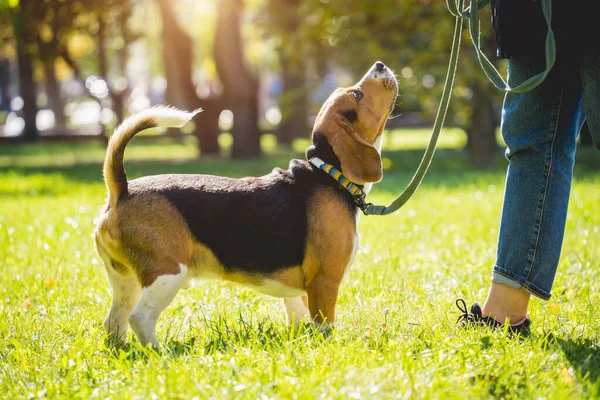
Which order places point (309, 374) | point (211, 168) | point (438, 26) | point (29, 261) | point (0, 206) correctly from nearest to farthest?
point (309, 374)
point (29, 261)
point (0, 206)
point (438, 26)
point (211, 168)

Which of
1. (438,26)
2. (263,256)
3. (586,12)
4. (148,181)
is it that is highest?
(438,26)

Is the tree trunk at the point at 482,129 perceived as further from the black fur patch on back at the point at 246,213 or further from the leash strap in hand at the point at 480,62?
the black fur patch on back at the point at 246,213

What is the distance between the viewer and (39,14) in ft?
53.6

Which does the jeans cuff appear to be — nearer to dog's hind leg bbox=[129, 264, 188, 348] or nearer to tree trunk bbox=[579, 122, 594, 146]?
tree trunk bbox=[579, 122, 594, 146]

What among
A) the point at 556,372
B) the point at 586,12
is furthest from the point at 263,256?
the point at 586,12

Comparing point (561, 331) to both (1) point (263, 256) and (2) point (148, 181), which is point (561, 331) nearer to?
(1) point (263, 256)

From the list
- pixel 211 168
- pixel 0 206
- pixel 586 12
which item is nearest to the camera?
pixel 586 12

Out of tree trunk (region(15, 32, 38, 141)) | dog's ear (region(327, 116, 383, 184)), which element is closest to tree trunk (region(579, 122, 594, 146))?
dog's ear (region(327, 116, 383, 184))

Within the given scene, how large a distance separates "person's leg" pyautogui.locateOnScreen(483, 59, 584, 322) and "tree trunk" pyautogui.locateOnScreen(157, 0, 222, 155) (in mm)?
15211

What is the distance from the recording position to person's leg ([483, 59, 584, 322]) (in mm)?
3879

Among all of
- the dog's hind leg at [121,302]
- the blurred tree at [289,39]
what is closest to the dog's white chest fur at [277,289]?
the dog's hind leg at [121,302]

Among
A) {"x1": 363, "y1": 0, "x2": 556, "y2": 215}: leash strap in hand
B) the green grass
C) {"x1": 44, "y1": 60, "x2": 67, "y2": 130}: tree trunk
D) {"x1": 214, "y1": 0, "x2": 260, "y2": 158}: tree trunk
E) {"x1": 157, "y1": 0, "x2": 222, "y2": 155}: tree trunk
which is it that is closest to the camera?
the green grass

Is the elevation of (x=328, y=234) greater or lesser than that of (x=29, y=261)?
greater

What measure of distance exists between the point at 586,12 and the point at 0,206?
29.2 ft
